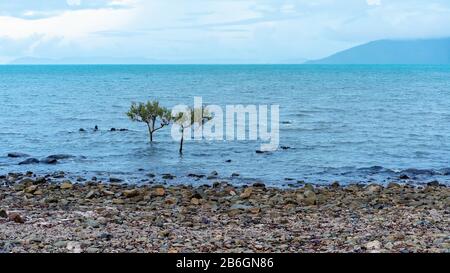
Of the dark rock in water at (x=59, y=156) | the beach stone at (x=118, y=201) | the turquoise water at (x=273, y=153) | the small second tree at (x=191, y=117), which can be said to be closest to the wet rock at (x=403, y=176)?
the turquoise water at (x=273, y=153)

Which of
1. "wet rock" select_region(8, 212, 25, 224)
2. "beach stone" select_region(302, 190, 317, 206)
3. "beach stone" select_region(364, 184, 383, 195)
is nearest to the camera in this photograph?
"wet rock" select_region(8, 212, 25, 224)

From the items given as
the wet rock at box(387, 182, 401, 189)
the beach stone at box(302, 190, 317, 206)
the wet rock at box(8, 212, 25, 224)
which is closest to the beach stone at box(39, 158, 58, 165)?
the beach stone at box(302, 190, 317, 206)

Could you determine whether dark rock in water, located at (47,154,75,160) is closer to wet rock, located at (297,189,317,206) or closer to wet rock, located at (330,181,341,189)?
wet rock, located at (330,181,341,189)

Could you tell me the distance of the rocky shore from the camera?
42.9 ft

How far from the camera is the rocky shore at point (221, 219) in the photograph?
42.9 ft

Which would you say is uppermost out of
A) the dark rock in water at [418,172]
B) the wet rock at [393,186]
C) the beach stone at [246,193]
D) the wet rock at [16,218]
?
the wet rock at [16,218]

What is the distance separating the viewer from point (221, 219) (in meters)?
17.1

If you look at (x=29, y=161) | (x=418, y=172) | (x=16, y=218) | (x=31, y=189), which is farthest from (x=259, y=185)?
(x=29, y=161)

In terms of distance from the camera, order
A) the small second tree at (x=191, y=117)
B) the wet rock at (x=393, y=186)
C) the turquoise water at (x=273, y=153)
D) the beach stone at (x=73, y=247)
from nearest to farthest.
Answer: the beach stone at (x=73, y=247)
the wet rock at (x=393, y=186)
the turquoise water at (x=273, y=153)
the small second tree at (x=191, y=117)

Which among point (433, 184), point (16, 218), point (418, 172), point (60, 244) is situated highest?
point (60, 244)

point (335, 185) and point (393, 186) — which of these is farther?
point (335, 185)

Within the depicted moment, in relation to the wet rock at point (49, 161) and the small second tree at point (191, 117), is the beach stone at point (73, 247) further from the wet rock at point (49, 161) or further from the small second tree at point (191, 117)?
the small second tree at point (191, 117)

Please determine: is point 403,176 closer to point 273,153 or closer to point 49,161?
point 273,153
